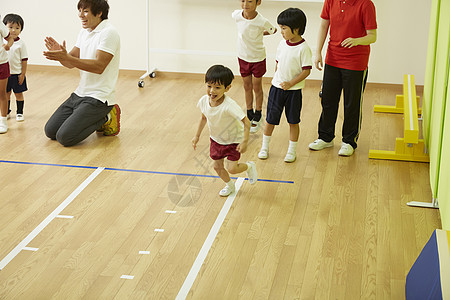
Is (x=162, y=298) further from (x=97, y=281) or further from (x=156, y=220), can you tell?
(x=156, y=220)

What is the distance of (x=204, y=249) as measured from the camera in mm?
3158

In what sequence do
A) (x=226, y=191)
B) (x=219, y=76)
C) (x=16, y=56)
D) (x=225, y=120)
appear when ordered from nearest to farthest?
(x=219, y=76)
(x=225, y=120)
(x=226, y=191)
(x=16, y=56)

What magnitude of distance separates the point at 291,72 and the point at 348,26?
491 mm

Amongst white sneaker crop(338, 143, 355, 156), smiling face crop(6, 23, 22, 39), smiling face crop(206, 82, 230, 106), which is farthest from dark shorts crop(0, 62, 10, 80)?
white sneaker crop(338, 143, 355, 156)

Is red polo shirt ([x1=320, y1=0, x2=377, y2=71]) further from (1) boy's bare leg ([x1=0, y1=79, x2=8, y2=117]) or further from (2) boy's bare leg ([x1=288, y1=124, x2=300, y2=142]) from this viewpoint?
(1) boy's bare leg ([x1=0, y1=79, x2=8, y2=117])

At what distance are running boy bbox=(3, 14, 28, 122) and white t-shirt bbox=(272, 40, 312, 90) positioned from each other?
2079 millimetres

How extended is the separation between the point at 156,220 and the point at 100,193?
51 cm

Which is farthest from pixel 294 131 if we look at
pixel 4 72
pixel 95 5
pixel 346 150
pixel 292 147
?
pixel 4 72

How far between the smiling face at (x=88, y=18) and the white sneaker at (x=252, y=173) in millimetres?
1701

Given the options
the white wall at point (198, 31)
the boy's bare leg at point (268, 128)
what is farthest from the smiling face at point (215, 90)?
the white wall at point (198, 31)

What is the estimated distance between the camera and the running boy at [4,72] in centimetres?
467

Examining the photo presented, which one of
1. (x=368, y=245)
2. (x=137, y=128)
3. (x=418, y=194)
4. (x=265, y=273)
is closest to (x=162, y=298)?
(x=265, y=273)

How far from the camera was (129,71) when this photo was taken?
21.7 feet

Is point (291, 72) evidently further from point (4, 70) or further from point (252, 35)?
point (4, 70)
